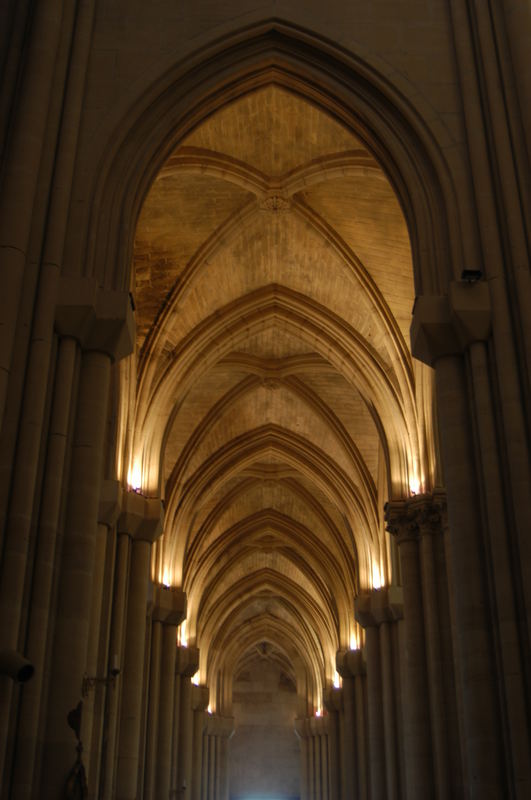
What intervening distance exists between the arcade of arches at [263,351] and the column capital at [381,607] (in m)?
0.08

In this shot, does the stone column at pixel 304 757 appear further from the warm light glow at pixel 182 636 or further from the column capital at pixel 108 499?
the column capital at pixel 108 499

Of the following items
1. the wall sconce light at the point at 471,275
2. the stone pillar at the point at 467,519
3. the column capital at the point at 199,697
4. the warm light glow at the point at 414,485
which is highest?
the warm light glow at the point at 414,485

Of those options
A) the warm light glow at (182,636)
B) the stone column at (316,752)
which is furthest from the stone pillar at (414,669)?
the stone column at (316,752)

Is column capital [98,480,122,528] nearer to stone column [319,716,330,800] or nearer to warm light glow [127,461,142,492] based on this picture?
warm light glow [127,461,142,492]

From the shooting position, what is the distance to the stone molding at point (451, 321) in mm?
8234

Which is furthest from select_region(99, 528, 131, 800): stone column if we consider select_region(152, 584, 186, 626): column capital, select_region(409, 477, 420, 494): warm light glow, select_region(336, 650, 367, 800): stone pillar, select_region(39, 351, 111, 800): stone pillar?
select_region(336, 650, 367, 800): stone pillar

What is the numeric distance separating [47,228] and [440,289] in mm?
3729

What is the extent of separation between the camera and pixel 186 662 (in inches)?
993

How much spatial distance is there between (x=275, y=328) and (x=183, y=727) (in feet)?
37.9

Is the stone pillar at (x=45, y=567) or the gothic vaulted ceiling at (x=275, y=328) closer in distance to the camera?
the stone pillar at (x=45, y=567)

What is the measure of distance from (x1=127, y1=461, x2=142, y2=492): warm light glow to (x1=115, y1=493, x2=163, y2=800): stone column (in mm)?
330

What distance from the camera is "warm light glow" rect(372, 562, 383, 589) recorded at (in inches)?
828

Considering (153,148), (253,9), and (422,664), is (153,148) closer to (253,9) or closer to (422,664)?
(253,9)

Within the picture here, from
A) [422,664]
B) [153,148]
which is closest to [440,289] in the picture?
[153,148]
